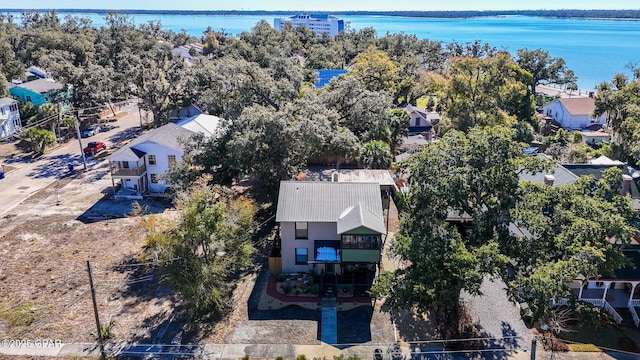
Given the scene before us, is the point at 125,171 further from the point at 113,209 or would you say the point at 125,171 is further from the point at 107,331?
the point at 107,331

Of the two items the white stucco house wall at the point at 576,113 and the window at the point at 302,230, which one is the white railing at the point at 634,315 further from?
the white stucco house wall at the point at 576,113

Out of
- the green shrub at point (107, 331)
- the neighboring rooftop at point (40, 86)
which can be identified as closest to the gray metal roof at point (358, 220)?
the green shrub at point (107, 331)

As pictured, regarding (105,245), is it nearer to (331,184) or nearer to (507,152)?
(331,184)

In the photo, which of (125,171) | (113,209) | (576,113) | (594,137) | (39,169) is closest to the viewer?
(113,209)

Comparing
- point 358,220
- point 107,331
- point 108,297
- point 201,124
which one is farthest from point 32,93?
point 358,220

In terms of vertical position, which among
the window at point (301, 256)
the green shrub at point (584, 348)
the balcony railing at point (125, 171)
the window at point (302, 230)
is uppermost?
the balcony railing at point (125, 171)

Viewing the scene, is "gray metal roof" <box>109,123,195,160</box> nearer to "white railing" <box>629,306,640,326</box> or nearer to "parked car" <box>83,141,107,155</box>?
"parked car" <box>83,141,107,155</box>

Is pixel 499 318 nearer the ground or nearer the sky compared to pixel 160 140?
nearer the ground

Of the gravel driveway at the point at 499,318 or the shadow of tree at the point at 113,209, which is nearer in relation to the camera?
the gravel driveway at the point at 499,318
